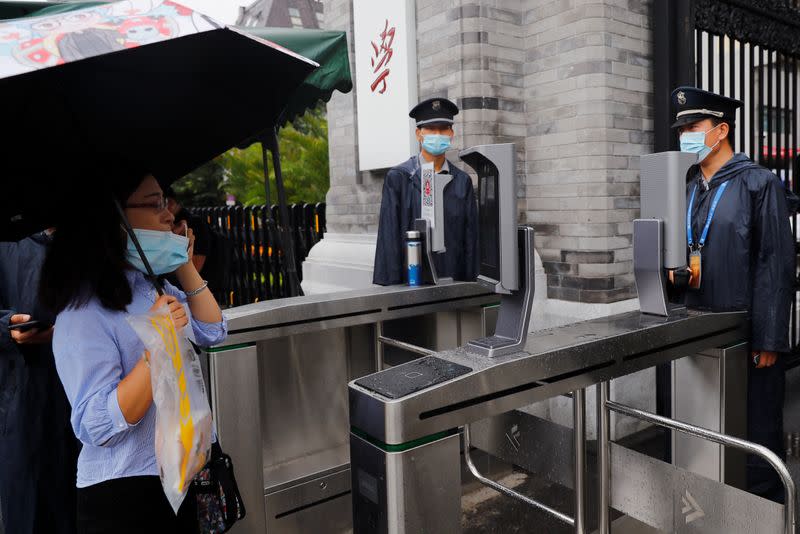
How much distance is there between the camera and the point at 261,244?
8258mm

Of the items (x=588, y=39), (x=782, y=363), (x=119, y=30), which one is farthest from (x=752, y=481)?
(x=119, y=30)

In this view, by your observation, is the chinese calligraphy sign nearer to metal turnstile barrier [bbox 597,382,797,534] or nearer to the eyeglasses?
metal turnstile barrier [bbox 597,382,797,534]

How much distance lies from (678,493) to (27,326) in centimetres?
229

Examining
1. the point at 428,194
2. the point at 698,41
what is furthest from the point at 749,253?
the point at 698,41

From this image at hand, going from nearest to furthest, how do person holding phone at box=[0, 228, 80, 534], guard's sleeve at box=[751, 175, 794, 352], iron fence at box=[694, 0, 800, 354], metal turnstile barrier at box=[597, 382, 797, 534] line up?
metal turnstile barrier at box=[597, 382, 797, 534] → person holding phone at box=[0, 228, 80, 534] → guard's sleeve at box=[751, 175, 794, 352] → iron fence at box=[694, 0, 800, 354]

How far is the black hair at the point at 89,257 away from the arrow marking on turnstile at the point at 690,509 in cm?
169

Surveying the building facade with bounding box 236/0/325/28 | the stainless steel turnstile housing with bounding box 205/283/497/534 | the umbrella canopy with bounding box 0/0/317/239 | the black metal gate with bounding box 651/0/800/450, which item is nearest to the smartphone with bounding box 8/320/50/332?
the stainless steel turnstile housing with bounding box 205/283/497/534

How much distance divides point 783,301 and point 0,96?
2875mm

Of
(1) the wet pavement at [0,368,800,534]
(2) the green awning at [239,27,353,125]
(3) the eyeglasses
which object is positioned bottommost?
(1) the wet pavement at [0,368,800,534]

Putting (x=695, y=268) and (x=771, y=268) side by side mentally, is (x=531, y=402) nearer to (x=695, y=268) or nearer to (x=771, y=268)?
(x=695, y=268)

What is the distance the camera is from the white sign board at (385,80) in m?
4.93

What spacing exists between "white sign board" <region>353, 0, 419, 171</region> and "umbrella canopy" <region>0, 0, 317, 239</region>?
9.68 feet

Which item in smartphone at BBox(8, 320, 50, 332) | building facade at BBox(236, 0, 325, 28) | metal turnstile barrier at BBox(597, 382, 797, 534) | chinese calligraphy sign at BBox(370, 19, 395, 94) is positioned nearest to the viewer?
metal turnstile barrier at BBox(597, 382, 797, 534)

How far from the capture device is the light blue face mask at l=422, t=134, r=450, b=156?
397cm
